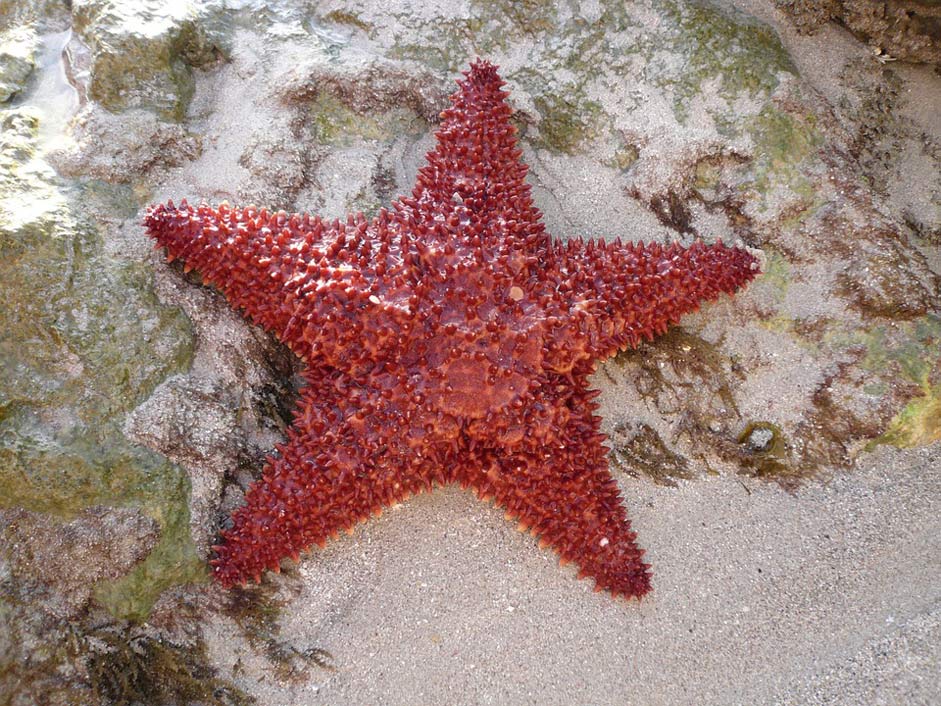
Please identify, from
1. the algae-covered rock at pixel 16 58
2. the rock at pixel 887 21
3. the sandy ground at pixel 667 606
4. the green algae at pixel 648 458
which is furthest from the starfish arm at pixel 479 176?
the algae-covered rock at pixel 16 58

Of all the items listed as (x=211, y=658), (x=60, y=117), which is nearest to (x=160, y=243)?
(x=60, y=117)

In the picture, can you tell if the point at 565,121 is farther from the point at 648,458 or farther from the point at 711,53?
the point at 648,458

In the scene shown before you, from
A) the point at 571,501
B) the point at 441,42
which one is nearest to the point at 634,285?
the point at 571,501

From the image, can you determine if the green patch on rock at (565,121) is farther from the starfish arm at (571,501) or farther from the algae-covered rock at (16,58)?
the algae-covered rock at (16,58)

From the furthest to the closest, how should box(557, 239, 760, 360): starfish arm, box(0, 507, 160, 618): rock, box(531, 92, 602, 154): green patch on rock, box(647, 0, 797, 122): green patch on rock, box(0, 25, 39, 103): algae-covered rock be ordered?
box(531, 92, 602, 154): green patch on rock < box(647, 0, 797, 122): green patch on rock < box(0, 25, 39, 103): algae-covered rock < box(557, 239, 760, 360): starfish arm < box(0, 507, 160, 618): rock

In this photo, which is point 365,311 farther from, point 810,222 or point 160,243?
point 810,222

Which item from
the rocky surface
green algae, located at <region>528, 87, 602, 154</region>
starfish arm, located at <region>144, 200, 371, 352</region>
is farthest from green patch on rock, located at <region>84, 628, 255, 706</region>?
green algae, located at <region>528, 87, 602, 154</region>

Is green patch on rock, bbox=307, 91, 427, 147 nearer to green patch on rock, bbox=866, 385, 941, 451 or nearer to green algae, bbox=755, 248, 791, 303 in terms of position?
green algae, bbox=755, 248, 791, 303
